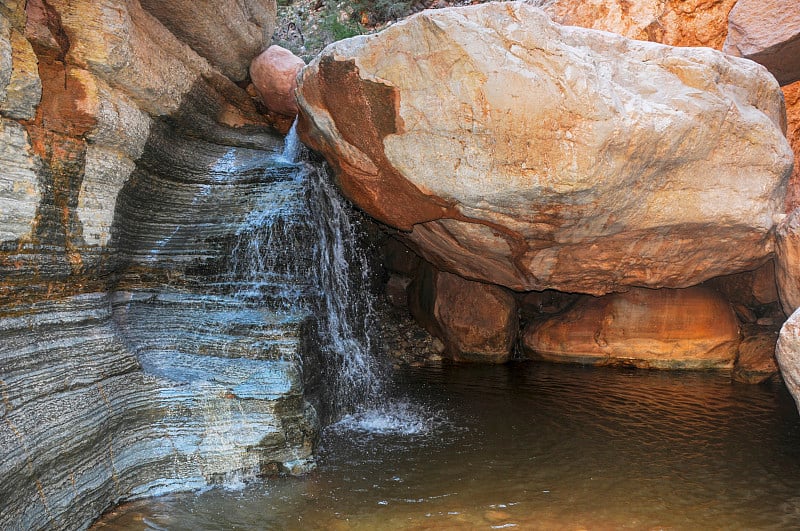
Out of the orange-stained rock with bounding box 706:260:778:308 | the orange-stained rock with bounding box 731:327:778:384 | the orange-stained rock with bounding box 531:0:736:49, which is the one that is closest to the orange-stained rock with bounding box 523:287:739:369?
the orange-stained rock with bounding box 731:327:778:384

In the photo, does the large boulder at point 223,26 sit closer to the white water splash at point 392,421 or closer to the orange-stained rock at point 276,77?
the orange-stained rock at point 276,77

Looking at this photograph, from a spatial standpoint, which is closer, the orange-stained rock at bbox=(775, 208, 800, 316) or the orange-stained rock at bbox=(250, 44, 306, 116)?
the orange-stained rock at bbox=(775, 208, 800, 316)

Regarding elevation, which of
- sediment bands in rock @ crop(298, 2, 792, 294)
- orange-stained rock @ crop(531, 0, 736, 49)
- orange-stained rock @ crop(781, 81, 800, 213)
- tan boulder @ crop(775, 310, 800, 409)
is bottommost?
tan boulder @ crop(775, 310, 800, 409)

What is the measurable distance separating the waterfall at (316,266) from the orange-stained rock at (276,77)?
23.6 inches

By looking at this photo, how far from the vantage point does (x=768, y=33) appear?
289 inches

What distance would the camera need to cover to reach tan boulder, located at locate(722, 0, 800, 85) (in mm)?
7250

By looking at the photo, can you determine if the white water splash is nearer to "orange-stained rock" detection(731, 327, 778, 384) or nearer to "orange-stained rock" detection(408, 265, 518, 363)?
"orange-stained rock" detection(408, 265, 518, 363)

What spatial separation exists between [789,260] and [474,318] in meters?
4.05

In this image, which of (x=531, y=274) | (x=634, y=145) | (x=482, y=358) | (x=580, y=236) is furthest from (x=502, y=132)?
(x=482, y=358)

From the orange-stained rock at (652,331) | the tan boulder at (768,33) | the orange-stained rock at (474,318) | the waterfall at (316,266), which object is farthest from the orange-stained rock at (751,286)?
the waterfall at (316,266)

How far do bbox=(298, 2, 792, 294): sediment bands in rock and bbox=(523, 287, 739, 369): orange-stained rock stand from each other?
5.25 ft

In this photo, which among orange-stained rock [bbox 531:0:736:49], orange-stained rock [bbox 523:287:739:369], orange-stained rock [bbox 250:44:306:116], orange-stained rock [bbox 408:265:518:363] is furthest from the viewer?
orange-stained rock [bbox 408:265:518:363]

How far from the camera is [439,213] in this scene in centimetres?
570

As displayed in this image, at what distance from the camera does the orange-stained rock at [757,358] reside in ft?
23.5
